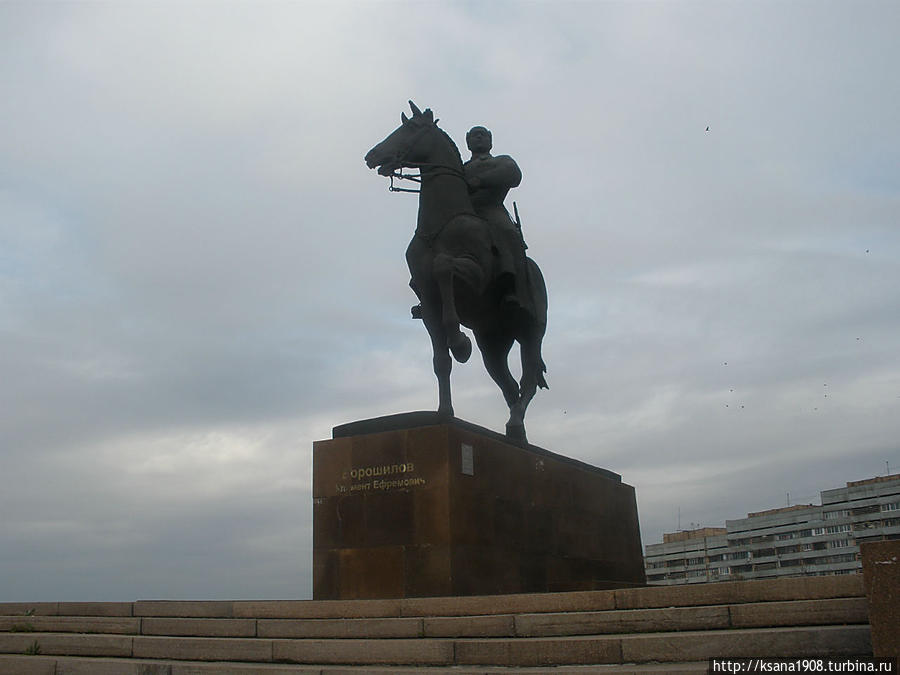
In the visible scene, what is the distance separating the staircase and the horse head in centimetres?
569

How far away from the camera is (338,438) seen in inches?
429

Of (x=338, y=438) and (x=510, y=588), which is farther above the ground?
(x=338, y=438)

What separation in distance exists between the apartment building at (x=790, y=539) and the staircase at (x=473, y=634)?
48182 millimetres

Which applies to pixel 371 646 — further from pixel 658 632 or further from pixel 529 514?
pixel 529 514

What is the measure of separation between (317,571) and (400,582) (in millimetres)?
1242

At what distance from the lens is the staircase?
5984 millimetres

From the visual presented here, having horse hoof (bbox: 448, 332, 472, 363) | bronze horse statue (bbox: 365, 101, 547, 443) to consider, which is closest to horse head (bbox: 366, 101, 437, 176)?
bronze horse statue (bbox: 365, 101, 547, 443)

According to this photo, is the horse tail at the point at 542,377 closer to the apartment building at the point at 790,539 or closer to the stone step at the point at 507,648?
the stone step at the point at 507,648

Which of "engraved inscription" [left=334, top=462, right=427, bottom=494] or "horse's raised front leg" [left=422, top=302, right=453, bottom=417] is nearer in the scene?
"engraved inscription" [left=334, top=462, right=427, bottom=494]

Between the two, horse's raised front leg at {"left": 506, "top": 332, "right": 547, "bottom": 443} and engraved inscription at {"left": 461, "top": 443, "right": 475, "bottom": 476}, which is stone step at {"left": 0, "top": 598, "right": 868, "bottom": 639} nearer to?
engraved inscription at {"left": 461, "top": 443, "right": 475, "bottom": 476}

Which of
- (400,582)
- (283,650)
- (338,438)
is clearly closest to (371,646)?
(283,650)

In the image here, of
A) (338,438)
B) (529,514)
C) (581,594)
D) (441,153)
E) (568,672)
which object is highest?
(441,153)

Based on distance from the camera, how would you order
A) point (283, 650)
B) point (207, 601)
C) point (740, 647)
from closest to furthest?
point (740, 647) → point (283, 650) → point (207, 601)

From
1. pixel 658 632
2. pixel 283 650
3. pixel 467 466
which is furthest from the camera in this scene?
pixel 467 466
